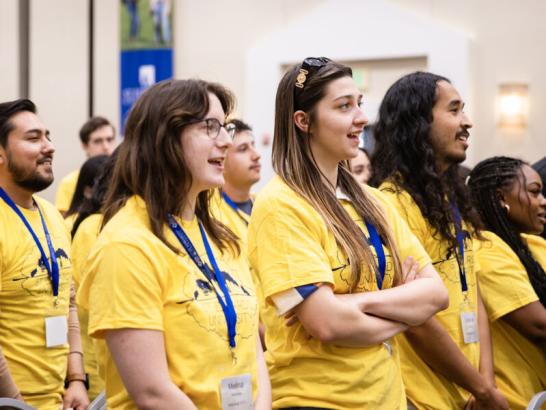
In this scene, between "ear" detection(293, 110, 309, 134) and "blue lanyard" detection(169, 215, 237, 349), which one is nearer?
"blue lanyard" detection(169, 215, 237, 349)

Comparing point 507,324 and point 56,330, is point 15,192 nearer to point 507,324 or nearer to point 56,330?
point 56,330

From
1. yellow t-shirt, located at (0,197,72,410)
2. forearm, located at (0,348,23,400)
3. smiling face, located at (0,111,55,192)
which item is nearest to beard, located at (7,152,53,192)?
smiling face, located at (0,111,55,192)

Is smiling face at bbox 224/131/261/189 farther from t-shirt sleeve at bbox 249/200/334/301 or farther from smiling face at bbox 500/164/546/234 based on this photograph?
t-shirt sleeve at bbox 249/200/334/301

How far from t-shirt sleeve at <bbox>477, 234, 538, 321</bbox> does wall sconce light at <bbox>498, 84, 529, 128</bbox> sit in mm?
3951

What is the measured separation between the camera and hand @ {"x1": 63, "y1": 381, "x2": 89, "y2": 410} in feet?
9.36

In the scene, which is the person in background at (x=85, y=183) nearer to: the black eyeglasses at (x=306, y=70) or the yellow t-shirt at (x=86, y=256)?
the yellow t-shirt at (x=86, y=256)

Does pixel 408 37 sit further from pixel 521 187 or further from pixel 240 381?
pixel 240 381

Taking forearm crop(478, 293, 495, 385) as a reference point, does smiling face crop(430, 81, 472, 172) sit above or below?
above

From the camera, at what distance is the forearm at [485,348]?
102 inches

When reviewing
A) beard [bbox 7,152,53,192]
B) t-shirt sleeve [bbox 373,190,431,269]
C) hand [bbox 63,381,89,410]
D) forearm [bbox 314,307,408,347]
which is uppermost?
beard [bbox 7,152,53,192]

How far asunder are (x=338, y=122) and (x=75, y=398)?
1.43 metres

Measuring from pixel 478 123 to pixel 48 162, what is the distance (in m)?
4.59

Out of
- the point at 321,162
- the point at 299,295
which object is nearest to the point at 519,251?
the point at 321,162

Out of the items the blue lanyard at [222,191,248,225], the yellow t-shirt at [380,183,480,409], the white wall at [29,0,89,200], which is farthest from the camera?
the white wall at [29,0,89,200]
